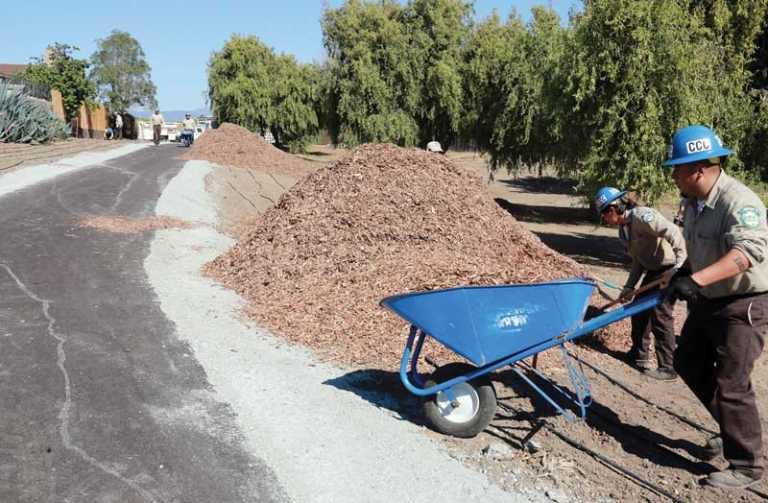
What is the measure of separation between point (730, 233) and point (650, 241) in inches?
95.8

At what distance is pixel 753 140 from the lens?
43.9 ft

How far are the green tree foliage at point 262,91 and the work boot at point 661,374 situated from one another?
3143 cm

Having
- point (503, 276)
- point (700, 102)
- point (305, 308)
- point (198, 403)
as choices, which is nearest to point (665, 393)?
point (503, 276)

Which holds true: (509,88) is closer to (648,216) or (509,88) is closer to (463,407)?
(648,216)

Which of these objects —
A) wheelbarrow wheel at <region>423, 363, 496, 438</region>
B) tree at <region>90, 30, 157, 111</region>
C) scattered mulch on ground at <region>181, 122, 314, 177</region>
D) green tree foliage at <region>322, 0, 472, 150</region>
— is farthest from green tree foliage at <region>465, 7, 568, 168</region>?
tree at <region>90, 30, 157, 111</region>

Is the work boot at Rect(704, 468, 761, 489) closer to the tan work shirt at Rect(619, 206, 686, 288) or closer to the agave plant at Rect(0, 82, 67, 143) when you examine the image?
the tan work shirt at Rect(619, 206, 686, 288)

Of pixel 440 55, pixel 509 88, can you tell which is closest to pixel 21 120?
pixel 440 55

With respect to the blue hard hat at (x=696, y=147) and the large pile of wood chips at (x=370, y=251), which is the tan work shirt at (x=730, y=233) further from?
the large pile of wood chips at (x=370, y=251)

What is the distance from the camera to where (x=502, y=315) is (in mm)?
3938

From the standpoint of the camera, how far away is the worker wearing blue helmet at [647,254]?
18.7 ft

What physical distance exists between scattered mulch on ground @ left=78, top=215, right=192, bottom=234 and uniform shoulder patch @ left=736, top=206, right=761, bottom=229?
8.63 metres

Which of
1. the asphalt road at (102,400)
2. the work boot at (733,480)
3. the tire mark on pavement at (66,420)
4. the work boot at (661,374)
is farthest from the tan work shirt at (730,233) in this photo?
the tire mark on pavement at (66,420)

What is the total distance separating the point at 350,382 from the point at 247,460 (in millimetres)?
1369

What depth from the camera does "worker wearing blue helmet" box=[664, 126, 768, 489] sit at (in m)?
3.56
